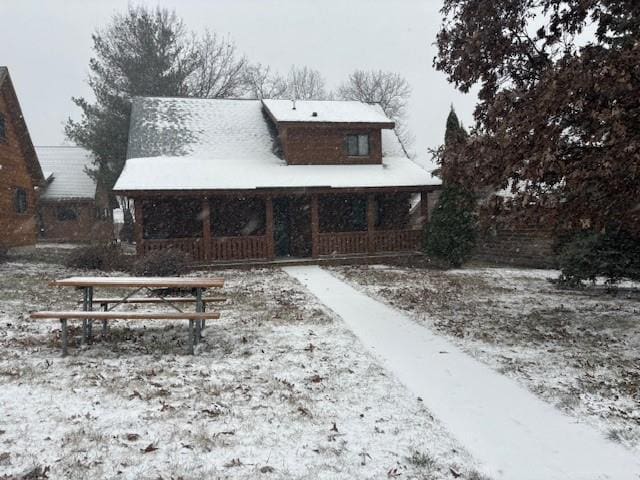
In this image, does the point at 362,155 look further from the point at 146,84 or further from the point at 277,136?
the point at 146,84

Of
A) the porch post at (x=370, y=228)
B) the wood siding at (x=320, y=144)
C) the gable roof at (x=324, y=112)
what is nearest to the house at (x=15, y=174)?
the gable roof at (x=324, y=112)

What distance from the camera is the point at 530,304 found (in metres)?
10.1

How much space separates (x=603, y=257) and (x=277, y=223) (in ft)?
37.9

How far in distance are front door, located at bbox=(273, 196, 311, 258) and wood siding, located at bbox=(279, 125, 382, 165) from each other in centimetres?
154

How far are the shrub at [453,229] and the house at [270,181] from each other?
1.67m

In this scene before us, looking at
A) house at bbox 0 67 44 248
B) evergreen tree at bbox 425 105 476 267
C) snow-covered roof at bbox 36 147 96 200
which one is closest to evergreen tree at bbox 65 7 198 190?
snow-covered roof at bbox 36 147 96 200

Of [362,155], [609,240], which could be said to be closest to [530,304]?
[609,240]

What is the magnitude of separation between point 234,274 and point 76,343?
816 cm

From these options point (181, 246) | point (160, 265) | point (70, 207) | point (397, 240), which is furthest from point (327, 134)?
point (70, 207)

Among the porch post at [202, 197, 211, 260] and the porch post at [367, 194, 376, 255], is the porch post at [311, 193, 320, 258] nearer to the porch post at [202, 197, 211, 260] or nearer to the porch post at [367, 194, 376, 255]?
the porch post at [367, 194, 376, 255]

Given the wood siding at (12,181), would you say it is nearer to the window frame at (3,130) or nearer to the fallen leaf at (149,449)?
the window frame at (3,130)

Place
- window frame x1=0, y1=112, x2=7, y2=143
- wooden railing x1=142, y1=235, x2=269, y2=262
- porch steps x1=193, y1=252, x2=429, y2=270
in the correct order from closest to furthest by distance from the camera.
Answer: wooden railing x1=142, y1=235, x2=269, y2=262
porch steps x1=193, y1=252, x2=429, y2=270
window frame x1=0, y1=112, x2=7, y2=143

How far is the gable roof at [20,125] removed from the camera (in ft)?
64.1

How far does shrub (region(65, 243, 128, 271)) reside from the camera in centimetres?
1575
